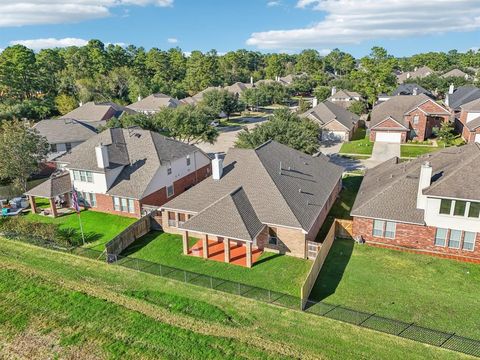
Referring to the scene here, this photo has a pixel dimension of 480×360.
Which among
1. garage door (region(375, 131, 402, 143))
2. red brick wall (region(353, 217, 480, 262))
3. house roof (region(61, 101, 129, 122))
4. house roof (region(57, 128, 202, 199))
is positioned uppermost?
house roof (region(61, 101, 129, 122))

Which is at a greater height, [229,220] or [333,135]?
[333,135]

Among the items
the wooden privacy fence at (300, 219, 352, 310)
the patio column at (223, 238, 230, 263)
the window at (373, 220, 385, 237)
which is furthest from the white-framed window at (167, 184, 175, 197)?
the window at (373, 220, 385, 237)

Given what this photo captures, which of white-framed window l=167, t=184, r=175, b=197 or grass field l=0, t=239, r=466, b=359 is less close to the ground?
white-framed window l=167, t=184, r=175, b=197

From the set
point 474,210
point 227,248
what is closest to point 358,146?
point 474,210

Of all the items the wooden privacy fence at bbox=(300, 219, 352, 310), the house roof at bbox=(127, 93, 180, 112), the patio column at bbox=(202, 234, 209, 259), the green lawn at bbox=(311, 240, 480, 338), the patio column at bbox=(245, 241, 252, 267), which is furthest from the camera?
the house roof at bbox=(127, 93, 180, 112)

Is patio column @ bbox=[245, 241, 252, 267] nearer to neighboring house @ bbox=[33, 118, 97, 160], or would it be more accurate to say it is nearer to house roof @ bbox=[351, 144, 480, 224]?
house roof @ bbox=[351, 144, 480, 224]

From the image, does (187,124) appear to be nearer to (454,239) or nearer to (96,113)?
(96,113)

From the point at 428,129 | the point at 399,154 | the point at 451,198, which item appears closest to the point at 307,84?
the point at 428,129
